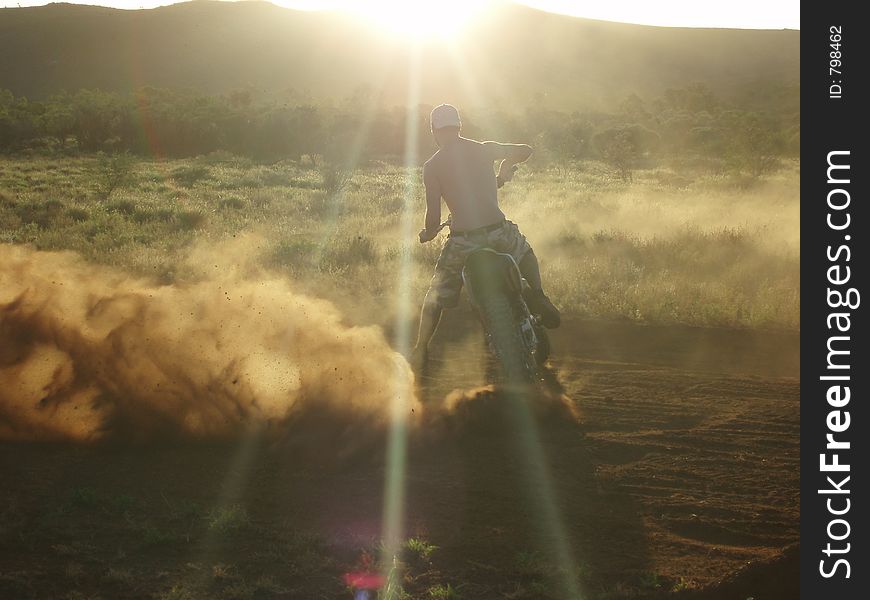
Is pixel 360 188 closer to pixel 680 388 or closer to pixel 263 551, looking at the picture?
pixel 680 388

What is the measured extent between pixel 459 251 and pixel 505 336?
2.89 ft

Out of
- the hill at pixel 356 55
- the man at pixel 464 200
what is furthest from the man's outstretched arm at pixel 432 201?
the hill at pixel 356 55

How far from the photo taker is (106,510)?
17.1 feet

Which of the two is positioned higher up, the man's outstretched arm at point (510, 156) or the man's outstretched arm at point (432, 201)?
the man's outstretched arm at point (510, 156)

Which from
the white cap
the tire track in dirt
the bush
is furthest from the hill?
the white cap

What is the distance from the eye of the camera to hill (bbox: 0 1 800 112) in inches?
4178

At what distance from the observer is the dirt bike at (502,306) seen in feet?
22.1

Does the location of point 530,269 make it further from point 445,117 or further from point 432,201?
point 445,117

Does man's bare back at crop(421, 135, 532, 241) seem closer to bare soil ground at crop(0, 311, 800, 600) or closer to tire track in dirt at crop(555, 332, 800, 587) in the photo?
bare soil ground at crop(0, 311, 800, 600)

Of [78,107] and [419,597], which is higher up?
[78,107]

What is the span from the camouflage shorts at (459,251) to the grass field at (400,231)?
3971 millimetres

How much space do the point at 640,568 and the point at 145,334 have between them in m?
4.35

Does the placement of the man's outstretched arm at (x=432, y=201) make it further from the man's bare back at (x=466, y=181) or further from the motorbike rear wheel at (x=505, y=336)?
the motorbike rear wheel at (x=505, y=336)

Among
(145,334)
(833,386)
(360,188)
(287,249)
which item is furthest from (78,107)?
(833,386)
